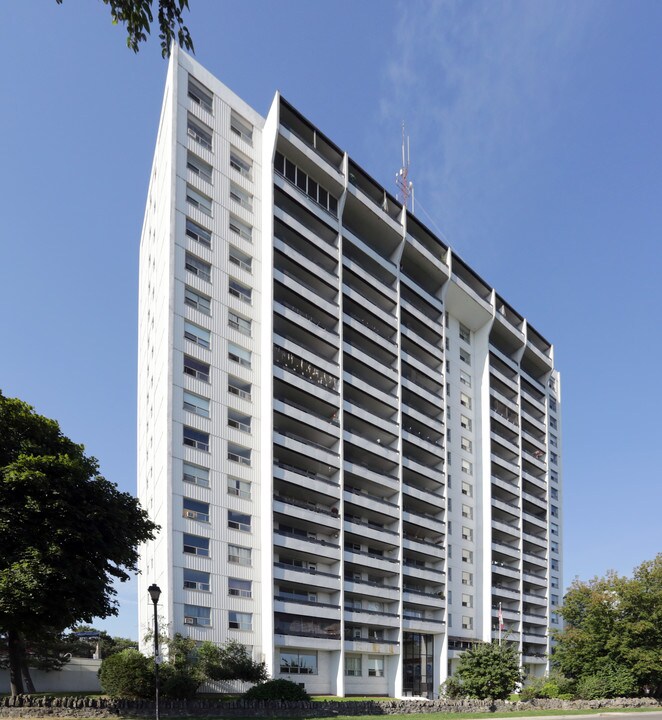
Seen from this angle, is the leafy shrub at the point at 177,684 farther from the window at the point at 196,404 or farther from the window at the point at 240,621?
the window at the point at 196,404

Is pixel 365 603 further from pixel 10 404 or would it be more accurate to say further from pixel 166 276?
pixel 10 404

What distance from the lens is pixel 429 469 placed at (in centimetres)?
7450

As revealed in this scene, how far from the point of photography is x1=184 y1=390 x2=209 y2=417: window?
5278 centimetres

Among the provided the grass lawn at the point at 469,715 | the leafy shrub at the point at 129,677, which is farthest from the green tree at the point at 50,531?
the grass lawn at the point at 469,715

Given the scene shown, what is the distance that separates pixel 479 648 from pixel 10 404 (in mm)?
35935

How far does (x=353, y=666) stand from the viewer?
201ft

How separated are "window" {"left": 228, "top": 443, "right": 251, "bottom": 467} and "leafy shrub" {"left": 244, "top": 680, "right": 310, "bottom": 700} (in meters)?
20.9

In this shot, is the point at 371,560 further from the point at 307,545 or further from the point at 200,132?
the point at 200,132

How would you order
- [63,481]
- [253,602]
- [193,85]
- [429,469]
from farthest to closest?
[429,469], [193,85], [253,602], [63,481]

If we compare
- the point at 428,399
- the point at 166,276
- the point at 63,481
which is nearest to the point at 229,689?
the point at 63,481

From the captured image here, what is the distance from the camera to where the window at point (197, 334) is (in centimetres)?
5444

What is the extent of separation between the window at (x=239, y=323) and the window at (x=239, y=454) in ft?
32.6

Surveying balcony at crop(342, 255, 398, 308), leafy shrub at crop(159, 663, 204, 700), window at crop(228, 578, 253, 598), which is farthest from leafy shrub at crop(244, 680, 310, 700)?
balcony at crop(342, 255, 398, 308)

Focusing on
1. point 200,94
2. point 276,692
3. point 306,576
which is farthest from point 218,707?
point 200,94
